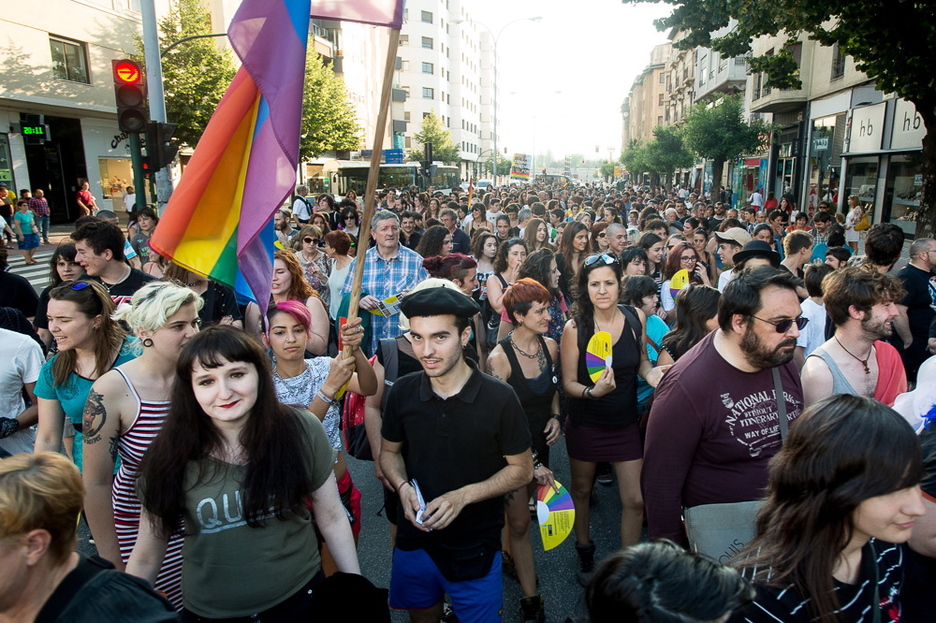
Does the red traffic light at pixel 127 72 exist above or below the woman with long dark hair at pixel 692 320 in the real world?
above

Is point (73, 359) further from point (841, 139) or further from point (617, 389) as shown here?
point (841, 139)

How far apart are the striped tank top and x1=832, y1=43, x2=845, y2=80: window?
25.9 meters

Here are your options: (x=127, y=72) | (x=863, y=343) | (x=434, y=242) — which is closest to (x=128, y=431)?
(x=863, y=343)

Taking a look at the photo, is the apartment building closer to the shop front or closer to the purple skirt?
the shop front

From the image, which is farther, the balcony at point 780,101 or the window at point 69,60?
the balcony at point 780,101

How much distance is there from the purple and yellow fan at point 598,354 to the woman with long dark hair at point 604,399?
0.06m

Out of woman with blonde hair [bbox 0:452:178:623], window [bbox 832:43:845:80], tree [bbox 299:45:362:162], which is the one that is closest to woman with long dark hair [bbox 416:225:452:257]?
woman with blonde hair [bbox 0:452:178:623]

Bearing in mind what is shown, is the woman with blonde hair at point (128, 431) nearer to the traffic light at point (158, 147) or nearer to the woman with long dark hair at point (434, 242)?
the woman with long dark hair at point (434, 242)

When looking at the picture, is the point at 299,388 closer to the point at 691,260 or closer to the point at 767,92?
the point at 691,260

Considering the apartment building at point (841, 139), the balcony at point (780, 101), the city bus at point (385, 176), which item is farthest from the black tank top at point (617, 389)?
the city bus at point (385, 176)

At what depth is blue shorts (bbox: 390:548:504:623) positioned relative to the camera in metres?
2.74

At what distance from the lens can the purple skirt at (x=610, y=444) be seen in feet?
12.7

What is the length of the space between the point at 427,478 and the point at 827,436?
5.34ft

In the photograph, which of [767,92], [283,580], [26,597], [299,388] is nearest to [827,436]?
[283,580]
